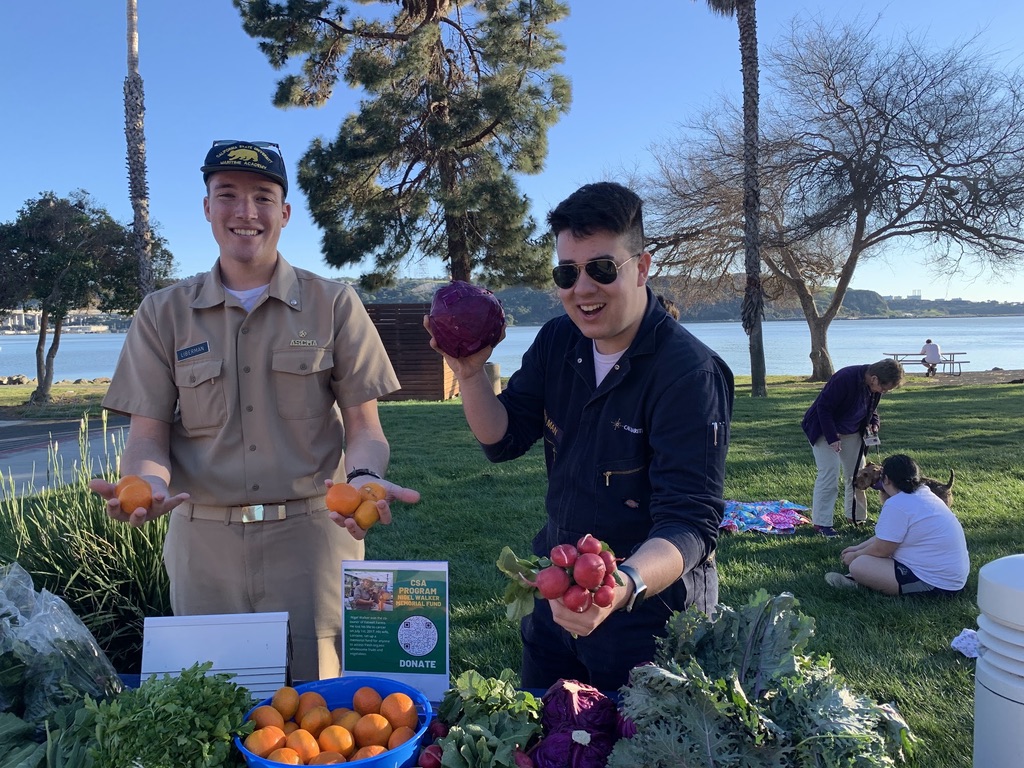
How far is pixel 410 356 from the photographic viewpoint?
21422mm

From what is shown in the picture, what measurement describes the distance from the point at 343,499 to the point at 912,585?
500 cm

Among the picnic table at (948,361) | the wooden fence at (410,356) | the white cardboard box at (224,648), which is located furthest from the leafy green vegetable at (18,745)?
the picnic table at (948,361)

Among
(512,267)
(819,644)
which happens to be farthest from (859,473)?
(512,267)

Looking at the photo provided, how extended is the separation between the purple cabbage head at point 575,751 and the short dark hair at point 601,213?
4.42ft

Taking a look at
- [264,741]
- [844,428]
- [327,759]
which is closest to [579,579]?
[327,759]

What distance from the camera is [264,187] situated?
2.53 metres

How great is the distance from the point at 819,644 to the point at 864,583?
53.0 inches

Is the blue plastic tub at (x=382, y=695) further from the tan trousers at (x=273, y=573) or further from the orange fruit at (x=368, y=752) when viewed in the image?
the tan trousers at (x=273, y=573)

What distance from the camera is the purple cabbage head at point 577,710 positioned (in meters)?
1.88

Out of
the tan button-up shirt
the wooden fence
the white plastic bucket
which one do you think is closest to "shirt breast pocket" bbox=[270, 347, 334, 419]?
the tan button-up shirt

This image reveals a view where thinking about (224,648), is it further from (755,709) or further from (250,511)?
(755,709)

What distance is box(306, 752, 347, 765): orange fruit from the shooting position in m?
1.80

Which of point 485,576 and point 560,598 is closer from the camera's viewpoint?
point 560,598

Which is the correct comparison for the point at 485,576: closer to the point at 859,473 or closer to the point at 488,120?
the point at 859,473
